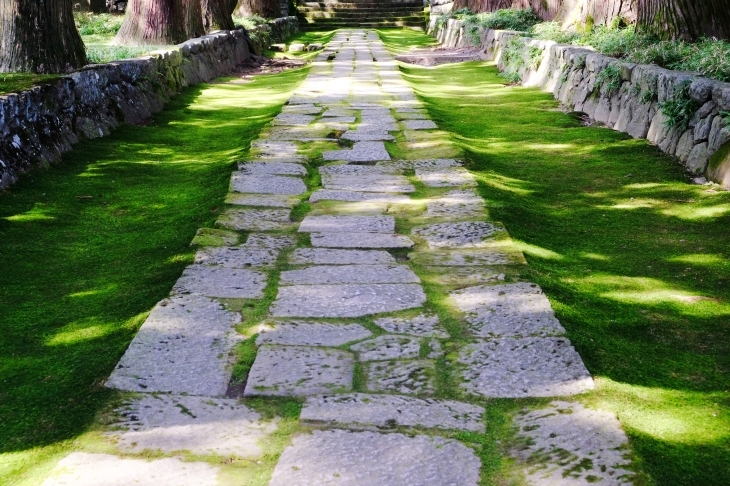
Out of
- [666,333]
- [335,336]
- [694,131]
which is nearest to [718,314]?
[666,333]

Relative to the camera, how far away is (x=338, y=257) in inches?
142

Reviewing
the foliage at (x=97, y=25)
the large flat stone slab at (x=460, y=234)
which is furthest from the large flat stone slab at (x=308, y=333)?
the foliage at (x=97, y=25)

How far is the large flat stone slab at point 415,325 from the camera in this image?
2840mm

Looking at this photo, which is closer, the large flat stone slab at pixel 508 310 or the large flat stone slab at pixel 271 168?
the large flat stone slab at pixel 508 310

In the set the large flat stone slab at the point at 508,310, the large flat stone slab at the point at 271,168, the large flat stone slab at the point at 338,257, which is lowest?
the large flat stone slab at the point at 508,310

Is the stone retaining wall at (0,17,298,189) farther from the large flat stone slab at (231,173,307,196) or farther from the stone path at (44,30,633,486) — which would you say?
the stone path at (44,30,633,486)

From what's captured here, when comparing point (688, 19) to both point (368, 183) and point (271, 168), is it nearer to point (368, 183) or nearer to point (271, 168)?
point (368, 183)

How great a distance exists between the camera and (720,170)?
192 inches

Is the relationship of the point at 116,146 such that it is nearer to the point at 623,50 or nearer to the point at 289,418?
the point at 289,418

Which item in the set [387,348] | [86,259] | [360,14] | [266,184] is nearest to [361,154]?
[266,184]

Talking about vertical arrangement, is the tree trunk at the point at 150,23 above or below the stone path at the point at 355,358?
above

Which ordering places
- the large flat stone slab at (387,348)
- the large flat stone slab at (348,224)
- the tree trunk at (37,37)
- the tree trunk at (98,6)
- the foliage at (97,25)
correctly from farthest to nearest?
the tree trunk at (98,6), the foliage at (97,25), the tree trunk at (37,37), the large flat stone slab at (348,224), the large flat stone slab at (387,348)

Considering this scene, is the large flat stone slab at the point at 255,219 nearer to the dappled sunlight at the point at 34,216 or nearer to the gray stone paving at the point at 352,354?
the gray stone paving at the point at 352,354

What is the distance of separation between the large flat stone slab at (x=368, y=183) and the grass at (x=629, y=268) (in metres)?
0.55
